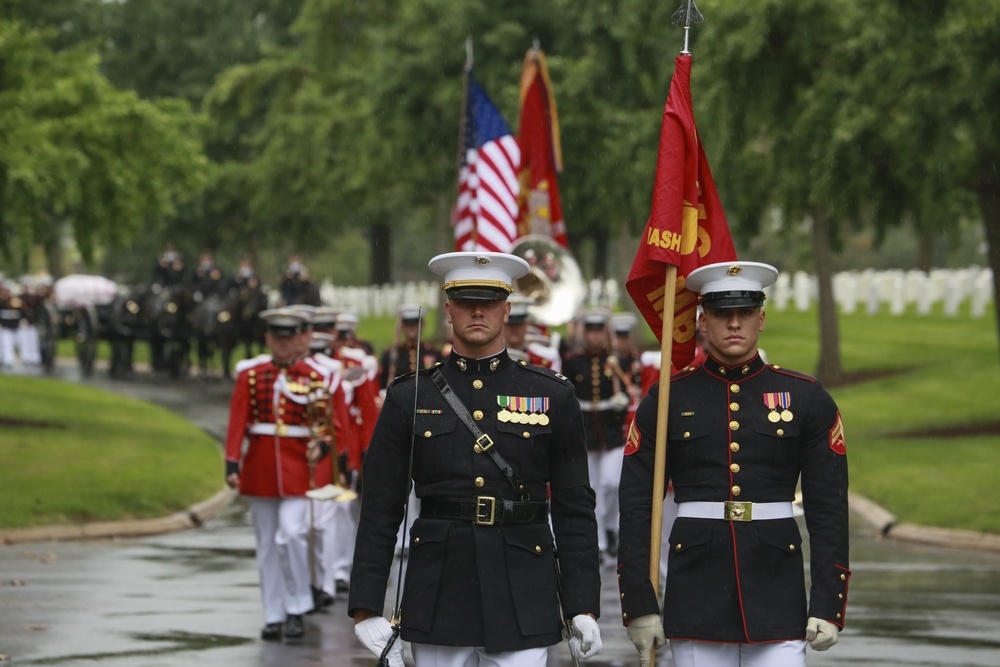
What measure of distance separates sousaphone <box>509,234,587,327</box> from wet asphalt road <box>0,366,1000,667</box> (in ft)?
14.7

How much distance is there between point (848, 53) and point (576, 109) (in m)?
13.3

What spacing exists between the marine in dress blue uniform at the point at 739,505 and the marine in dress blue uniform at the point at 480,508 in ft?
1.08

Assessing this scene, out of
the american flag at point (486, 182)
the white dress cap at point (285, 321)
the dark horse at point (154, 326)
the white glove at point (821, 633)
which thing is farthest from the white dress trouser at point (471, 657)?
the dark horse at point (154, 326)

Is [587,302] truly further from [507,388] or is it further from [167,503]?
[507,388]

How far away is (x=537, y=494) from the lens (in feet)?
20.2

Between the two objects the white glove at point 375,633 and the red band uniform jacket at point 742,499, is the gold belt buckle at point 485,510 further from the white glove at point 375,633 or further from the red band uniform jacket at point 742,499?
the red band uniform jacket at point 742,499

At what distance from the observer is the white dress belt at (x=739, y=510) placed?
6391mm

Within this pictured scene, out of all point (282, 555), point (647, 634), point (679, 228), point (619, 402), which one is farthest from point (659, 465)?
point (619, 402)

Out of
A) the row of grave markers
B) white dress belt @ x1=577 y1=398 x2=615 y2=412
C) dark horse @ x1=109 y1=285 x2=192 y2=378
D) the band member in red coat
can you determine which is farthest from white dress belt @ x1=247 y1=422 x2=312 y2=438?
the row of grave markers

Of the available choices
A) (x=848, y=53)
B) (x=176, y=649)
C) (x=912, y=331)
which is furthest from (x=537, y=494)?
(x=912, y=331)

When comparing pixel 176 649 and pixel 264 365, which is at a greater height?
pixel 264 365

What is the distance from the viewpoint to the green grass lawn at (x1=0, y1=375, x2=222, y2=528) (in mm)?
17788

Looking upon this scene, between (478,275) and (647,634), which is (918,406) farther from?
(478,275)

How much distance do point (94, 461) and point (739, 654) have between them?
1524 centimetres
